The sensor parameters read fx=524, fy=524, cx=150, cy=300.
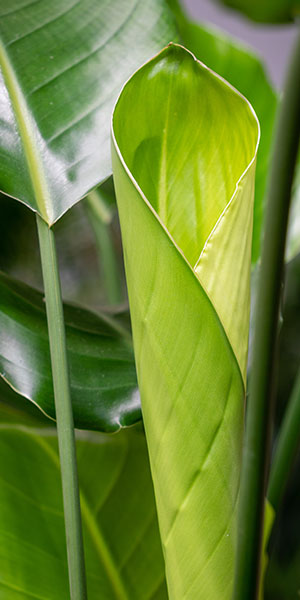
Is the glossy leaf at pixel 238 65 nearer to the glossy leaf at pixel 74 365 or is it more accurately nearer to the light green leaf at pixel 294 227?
the light green leaf at pixel 294 227

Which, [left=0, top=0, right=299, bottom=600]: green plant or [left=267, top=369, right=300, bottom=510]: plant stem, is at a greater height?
[left=0, top=0, right=299, bottom=600]: green plant

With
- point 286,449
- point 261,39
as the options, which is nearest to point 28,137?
point 286,449

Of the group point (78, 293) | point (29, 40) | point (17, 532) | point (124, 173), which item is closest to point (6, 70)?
point (29, 40)

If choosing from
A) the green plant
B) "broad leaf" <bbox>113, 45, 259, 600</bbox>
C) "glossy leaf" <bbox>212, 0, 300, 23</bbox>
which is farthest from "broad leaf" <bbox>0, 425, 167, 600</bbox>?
"glossy leaf" <bbox>212, 0, 300, 23</bbox>

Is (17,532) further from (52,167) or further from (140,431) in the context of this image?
(52,167)

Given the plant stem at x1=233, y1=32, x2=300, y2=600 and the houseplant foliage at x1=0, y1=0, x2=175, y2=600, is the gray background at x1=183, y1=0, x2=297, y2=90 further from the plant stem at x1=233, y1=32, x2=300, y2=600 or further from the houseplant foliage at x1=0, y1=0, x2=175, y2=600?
the plant stem at x1=233, y1=32, x2=300, y2=600

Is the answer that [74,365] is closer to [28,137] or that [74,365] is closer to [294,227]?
[28,137]
